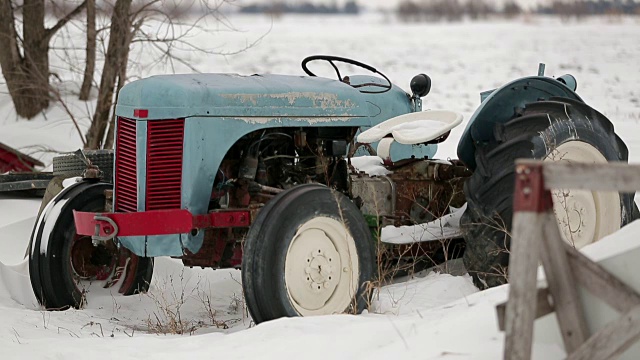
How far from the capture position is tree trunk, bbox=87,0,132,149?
10.4 metres

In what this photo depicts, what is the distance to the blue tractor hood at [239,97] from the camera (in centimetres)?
510

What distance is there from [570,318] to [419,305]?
1.91 meters

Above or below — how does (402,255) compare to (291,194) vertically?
below

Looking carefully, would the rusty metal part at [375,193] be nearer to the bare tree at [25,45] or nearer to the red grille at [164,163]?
the red grille at [164,163]

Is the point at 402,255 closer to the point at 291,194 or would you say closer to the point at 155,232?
the point at 291,194

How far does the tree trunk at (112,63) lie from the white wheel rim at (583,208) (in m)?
5.97

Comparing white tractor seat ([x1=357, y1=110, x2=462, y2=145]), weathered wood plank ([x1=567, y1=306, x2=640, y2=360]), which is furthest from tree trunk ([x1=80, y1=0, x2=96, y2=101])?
weathered wood plank ([x1=567, y1=306, x2=640, y2=360])

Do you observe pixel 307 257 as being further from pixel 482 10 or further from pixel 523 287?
pixel 482 10

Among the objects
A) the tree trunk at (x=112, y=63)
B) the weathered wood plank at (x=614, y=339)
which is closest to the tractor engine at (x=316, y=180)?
the weathered wood plank at (x=614, y=339)

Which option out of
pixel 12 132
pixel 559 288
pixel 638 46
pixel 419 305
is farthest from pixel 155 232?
pixel 638 46

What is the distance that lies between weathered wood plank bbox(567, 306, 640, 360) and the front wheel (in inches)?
76.2

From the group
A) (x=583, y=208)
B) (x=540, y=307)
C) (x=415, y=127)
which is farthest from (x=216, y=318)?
(x=540, y=307)

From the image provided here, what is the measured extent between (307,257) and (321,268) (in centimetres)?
10

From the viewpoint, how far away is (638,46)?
973 inches
